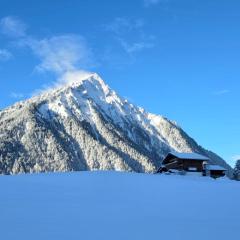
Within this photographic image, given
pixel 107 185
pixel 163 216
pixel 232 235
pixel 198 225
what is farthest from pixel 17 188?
pixel 232 235

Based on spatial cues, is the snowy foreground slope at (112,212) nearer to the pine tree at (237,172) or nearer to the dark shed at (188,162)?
the dark shed at (188,162)

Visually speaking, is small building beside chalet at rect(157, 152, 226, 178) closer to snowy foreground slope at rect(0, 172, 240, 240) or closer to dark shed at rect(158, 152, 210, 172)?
dark shed at rect(158, 152, 210, 172)

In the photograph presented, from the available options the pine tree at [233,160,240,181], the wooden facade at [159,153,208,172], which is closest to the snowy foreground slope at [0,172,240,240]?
the wooden facade at [159,153,208,172]

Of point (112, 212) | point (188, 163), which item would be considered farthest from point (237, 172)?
A: point (112, 212)

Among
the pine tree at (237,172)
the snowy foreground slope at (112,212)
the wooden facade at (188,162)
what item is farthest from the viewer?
the pine tree at (237,172)

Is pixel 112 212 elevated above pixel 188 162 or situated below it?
below

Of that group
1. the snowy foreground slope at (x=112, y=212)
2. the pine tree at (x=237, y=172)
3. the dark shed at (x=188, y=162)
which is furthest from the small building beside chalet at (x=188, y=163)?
the snowy foreground slope at (x=112, y=212)

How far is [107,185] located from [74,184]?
1.85 meters

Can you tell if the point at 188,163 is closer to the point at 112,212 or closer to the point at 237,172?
the point at 237,172

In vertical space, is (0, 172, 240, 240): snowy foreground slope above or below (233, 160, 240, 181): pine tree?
below

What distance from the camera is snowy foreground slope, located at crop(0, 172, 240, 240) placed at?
1371 centimetres

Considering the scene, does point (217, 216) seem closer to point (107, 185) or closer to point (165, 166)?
point (107, 185)

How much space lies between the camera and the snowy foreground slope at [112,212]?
1371cm

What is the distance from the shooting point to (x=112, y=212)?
1714 cm
